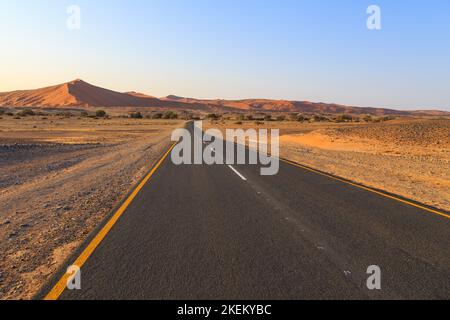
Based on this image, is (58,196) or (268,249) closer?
(268,249)

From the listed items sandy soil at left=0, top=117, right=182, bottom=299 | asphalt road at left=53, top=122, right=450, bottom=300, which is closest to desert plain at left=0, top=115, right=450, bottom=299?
sandy soil at left=0, top=117, right=182, bottom=299

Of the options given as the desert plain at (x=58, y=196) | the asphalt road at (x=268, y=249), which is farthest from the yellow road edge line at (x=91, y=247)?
the desert plain at (x=58, y=196)

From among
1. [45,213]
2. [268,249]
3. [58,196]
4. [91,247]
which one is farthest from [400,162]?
[91,247]

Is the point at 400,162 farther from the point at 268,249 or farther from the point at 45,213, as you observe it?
the point at 45,213

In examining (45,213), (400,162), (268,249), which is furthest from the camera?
(400,162)

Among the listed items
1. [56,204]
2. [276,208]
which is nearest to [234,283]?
[276,208]

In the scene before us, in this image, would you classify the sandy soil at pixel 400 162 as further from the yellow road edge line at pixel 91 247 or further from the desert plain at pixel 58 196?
the yellow road edge line at pixel 91 247

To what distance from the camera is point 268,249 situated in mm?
6043

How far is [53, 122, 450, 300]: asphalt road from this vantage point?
461 cm

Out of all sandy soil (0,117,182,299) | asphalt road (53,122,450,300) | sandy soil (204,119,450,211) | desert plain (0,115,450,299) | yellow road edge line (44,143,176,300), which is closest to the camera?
yellow road edge line (44,143,176,300)

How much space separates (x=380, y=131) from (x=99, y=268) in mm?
40930

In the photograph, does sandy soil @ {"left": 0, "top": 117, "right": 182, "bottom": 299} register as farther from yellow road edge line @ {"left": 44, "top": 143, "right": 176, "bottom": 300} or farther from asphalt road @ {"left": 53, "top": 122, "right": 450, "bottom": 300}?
asphalt road @ {"left": 53, "top": 122, "right": 450, "bottom": 300}

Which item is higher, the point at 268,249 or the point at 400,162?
the point at 268,249
